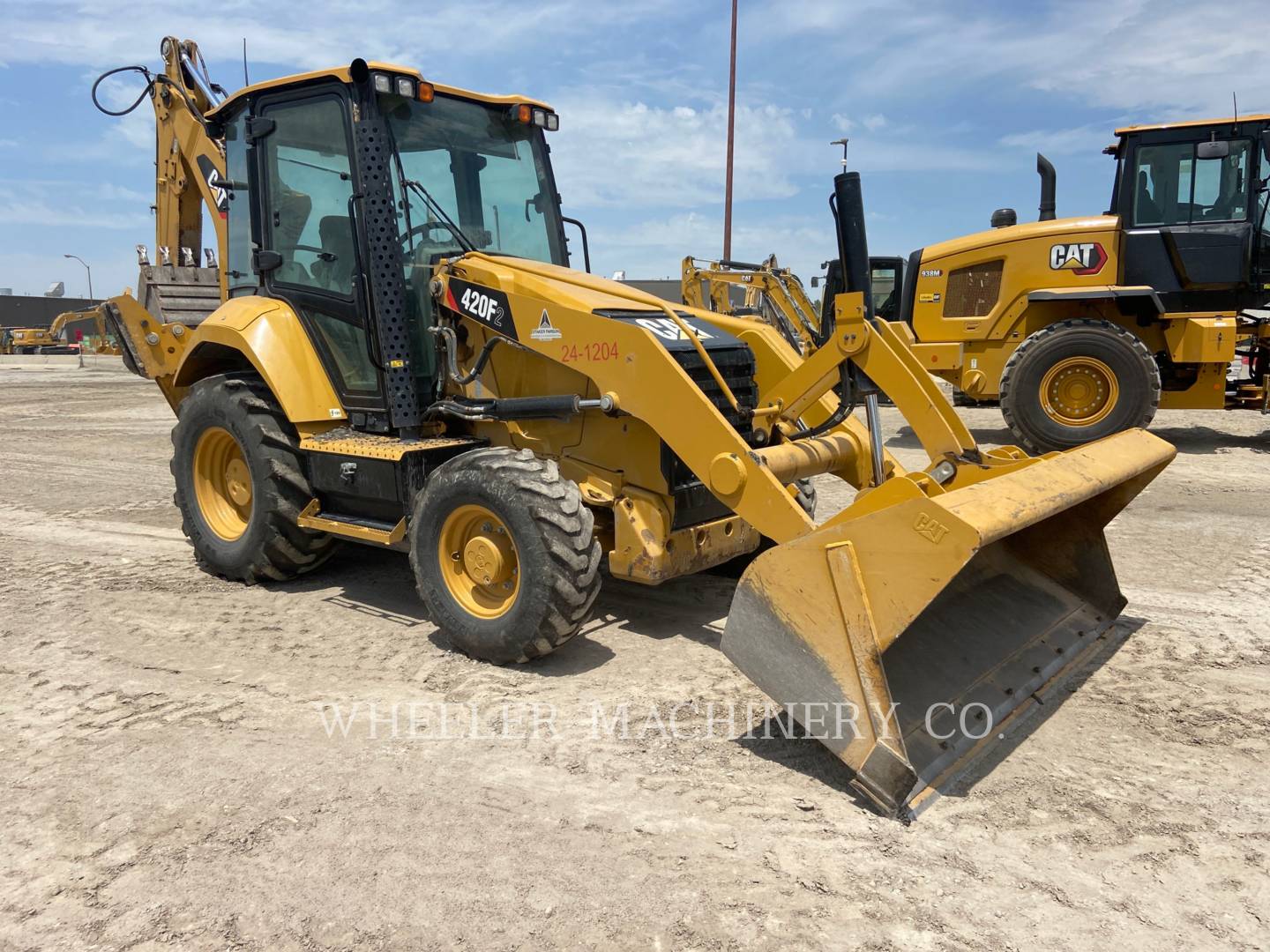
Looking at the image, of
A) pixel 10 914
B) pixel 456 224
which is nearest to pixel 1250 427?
pixel 456 224

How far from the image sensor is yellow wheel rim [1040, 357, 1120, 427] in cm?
991

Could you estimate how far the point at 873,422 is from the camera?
171 inches

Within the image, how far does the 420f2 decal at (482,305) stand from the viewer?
4836 millimetres

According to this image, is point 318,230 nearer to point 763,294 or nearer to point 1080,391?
point 1080,391

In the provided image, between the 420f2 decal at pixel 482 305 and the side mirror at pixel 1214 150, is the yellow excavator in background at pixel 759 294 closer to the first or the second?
the side mirror at pixel 1214 150

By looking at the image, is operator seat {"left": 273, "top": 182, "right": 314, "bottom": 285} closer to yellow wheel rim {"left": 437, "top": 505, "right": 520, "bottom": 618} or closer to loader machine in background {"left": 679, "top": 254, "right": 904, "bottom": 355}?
yellow wheel rim {"left": 437, "top": 505, "right": 520, "bottom": 618}

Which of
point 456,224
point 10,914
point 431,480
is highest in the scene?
point 456,224

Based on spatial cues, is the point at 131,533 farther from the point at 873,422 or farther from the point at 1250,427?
the point at 1250,427

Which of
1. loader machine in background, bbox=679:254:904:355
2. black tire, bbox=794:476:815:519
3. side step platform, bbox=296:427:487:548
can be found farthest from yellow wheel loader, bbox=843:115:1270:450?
side step platform, bbox=296:427:487:548

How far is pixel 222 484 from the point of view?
20.3 ft

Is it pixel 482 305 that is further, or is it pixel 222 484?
pixel 222 484

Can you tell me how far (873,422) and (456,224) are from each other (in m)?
2.52

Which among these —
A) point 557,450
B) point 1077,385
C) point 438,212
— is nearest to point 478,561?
point 557,450

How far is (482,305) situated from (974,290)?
7.86 metres
